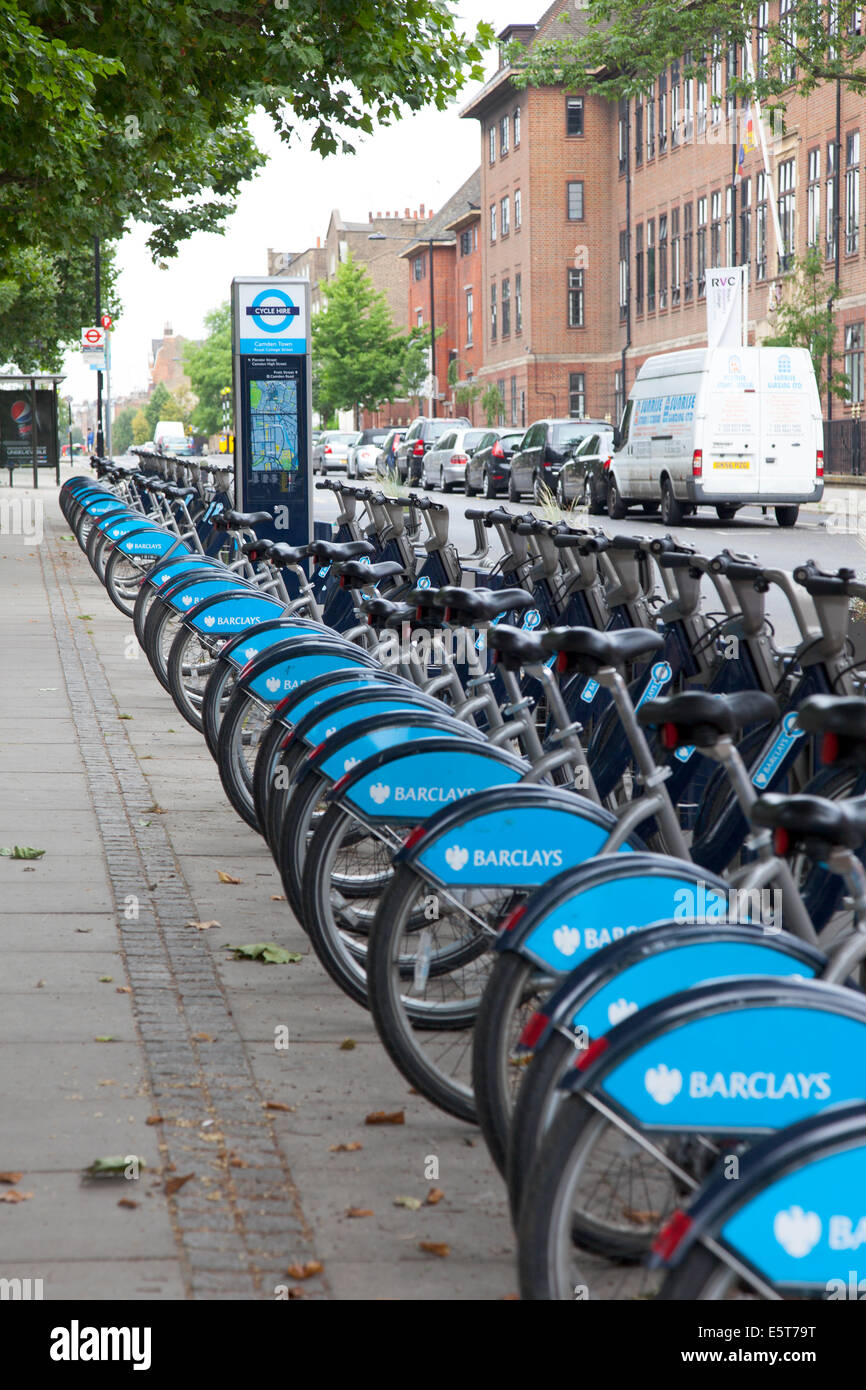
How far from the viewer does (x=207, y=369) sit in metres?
126

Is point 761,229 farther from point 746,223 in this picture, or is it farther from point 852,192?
point 852,192

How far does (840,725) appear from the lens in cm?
288

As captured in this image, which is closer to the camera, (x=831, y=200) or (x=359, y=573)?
(x=359, y=573)

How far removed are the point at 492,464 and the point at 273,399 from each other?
25684 mm

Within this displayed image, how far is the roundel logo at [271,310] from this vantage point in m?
15.0

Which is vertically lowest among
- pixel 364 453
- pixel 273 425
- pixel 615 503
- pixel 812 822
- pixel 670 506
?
pixel 812 822

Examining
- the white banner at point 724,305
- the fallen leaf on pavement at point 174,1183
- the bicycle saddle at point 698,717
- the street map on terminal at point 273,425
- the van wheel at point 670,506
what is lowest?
the fallen leaf on pavement at point 174,1183

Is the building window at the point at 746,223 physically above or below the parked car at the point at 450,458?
above

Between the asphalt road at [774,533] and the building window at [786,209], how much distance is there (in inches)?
443

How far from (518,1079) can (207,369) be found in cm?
12569

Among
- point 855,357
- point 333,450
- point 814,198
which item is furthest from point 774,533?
point 333,450

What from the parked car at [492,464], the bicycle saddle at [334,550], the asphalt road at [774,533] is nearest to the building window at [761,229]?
the parked car at [492,464]

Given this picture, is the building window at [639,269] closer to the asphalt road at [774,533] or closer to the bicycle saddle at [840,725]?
the asphalt road at [774,533]
